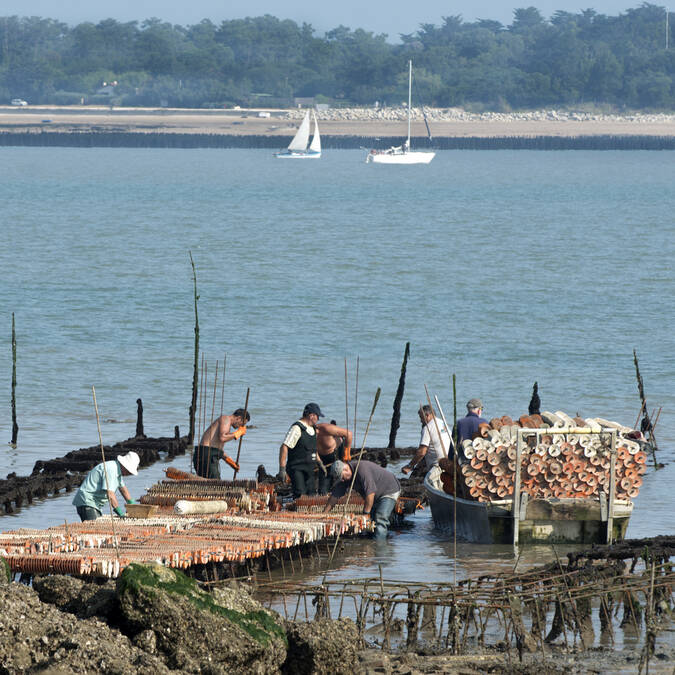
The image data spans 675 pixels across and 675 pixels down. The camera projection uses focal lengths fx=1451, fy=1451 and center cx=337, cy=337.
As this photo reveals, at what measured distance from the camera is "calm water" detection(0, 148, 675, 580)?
2677 cm

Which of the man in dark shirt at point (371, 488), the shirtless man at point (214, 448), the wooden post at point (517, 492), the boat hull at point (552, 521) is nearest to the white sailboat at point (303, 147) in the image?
the shirtless man at point (214, 448)

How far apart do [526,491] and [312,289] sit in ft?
119

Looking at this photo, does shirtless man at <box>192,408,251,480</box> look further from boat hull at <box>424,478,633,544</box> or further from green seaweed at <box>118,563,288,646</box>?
green seaweed at <box>118,563,288,646</box>

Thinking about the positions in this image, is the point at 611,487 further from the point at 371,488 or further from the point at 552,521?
the point at 371,488

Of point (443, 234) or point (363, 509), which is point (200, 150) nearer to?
point (443, 234)

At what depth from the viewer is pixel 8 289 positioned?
165 ft

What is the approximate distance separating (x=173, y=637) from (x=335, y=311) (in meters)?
35.5

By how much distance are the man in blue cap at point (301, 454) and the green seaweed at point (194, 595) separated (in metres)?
6.39

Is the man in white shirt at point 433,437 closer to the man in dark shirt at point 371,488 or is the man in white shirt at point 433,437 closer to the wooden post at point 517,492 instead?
the man in dark shirt at point 371,488

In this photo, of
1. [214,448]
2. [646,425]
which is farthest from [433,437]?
[646,425]

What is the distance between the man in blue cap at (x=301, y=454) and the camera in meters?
16.9

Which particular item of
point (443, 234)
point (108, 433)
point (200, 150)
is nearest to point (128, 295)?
point (108, 433)

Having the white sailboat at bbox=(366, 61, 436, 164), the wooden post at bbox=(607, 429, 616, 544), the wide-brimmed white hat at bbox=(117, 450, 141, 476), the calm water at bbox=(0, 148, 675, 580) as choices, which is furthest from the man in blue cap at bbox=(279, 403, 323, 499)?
the white sailboat at bbox=(366, 61, 436, 164)

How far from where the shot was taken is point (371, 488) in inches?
630
